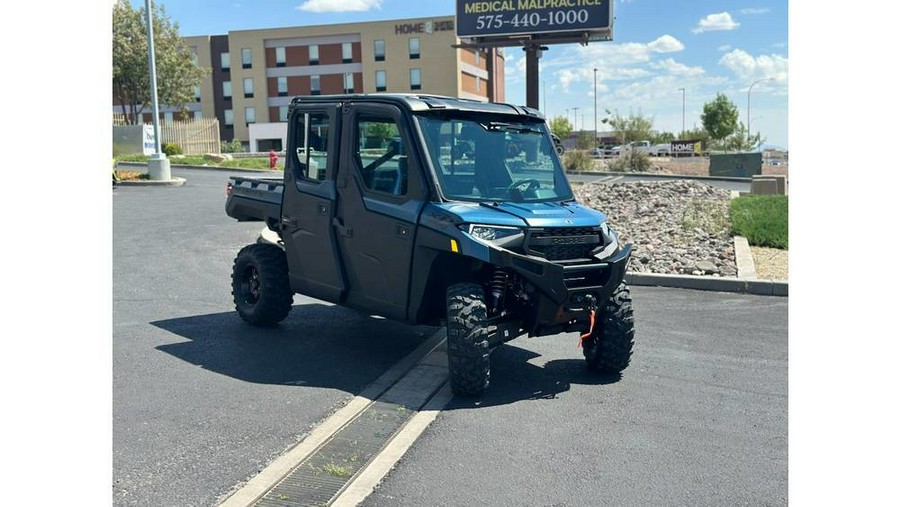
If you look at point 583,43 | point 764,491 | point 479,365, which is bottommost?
point 764,491

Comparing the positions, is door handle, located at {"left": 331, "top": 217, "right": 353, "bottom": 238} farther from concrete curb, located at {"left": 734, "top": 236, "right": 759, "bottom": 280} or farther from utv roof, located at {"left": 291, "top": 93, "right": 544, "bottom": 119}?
concrete curb, located at {"left": 734, "top": 236, "right": 759, "bottom": 280}

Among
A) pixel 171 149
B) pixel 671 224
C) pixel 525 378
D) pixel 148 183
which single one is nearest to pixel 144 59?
pixel 171 149

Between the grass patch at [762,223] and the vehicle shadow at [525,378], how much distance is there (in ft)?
21.4

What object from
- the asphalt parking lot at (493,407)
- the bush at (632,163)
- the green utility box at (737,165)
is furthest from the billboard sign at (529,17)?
the asphalt parking lot at (493,407)

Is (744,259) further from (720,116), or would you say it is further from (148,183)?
(720,116)

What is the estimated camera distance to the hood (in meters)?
6.10

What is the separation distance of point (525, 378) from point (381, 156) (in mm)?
2218

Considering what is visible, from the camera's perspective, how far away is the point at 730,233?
13406 mm

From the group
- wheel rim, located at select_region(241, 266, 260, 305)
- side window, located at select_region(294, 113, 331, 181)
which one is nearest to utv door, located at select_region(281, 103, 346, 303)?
side window, located at select_region(294, 113, 331, 181)

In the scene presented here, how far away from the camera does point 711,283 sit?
10414 mm

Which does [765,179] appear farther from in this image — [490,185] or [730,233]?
[490,185]

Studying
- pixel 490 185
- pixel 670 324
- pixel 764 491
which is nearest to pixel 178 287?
pixel 490 185

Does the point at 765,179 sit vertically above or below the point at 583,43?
below

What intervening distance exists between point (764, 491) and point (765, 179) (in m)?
17.1
